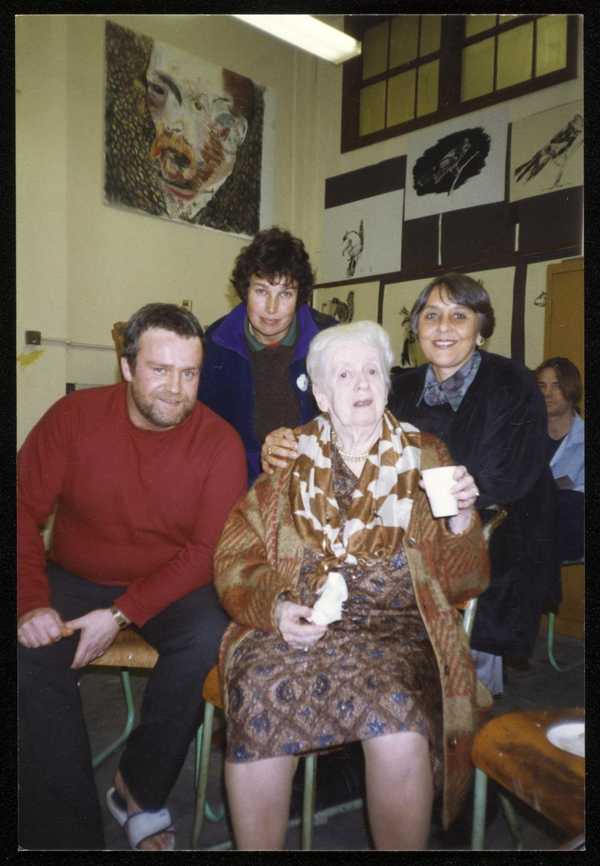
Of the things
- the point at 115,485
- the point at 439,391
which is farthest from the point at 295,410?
the point at 115,485

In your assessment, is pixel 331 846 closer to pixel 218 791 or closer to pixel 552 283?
pixel 218 791

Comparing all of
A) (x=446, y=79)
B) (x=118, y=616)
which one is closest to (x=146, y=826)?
(x=118, y=616)

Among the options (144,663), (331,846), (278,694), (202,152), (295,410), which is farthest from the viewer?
(202,152)

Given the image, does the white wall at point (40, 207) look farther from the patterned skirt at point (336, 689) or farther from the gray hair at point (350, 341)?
the patterned skirt at point (336, 689)

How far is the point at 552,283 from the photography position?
86.0 inches

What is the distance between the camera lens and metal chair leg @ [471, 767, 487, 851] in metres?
1.41

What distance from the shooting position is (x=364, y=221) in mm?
2582

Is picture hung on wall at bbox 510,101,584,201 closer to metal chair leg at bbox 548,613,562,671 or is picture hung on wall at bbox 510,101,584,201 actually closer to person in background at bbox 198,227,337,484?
person in background at bbox 198,227,337,484

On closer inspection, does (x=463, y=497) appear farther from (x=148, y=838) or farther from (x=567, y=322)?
(x=148, y=838)

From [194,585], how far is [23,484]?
1.99 feet

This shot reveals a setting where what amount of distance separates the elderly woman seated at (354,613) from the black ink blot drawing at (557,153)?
0.92 metres

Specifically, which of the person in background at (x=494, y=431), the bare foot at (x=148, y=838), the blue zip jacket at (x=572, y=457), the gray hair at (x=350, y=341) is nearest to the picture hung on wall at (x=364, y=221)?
the person in background at (x=494, y=431)

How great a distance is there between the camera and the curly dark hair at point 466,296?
2037 mm

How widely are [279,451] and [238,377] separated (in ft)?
2.37
